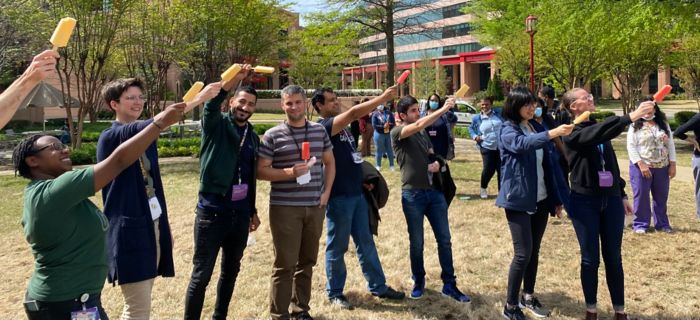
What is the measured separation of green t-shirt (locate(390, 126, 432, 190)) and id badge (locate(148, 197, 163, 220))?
Result: 221cm

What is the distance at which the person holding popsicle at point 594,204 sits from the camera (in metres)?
3.83

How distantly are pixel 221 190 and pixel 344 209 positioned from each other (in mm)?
1163

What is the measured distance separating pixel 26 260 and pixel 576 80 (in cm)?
2507

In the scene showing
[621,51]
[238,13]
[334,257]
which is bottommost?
[334,257]

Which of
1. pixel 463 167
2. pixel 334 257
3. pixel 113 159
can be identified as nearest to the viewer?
pixel 113 159

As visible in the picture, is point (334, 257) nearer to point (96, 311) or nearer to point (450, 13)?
point (96, 311)

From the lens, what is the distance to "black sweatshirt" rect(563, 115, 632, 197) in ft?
12.1

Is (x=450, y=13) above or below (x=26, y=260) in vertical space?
above

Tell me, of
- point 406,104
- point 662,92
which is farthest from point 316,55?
point 662,92

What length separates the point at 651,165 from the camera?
22.5ft

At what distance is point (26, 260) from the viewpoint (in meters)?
6.15

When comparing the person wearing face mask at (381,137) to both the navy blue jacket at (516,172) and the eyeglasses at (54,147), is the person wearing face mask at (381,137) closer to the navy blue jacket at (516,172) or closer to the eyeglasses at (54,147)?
the navy blue jacket at (516,172)

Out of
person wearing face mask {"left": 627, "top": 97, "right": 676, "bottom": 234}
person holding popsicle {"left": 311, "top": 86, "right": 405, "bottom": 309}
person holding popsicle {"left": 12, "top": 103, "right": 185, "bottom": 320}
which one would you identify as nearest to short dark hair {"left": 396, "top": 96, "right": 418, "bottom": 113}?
person holding popsicle {"left": 311, "top": 86, "right": 405, "bottom": 309}

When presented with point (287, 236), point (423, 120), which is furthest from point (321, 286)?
point (423, 120)
